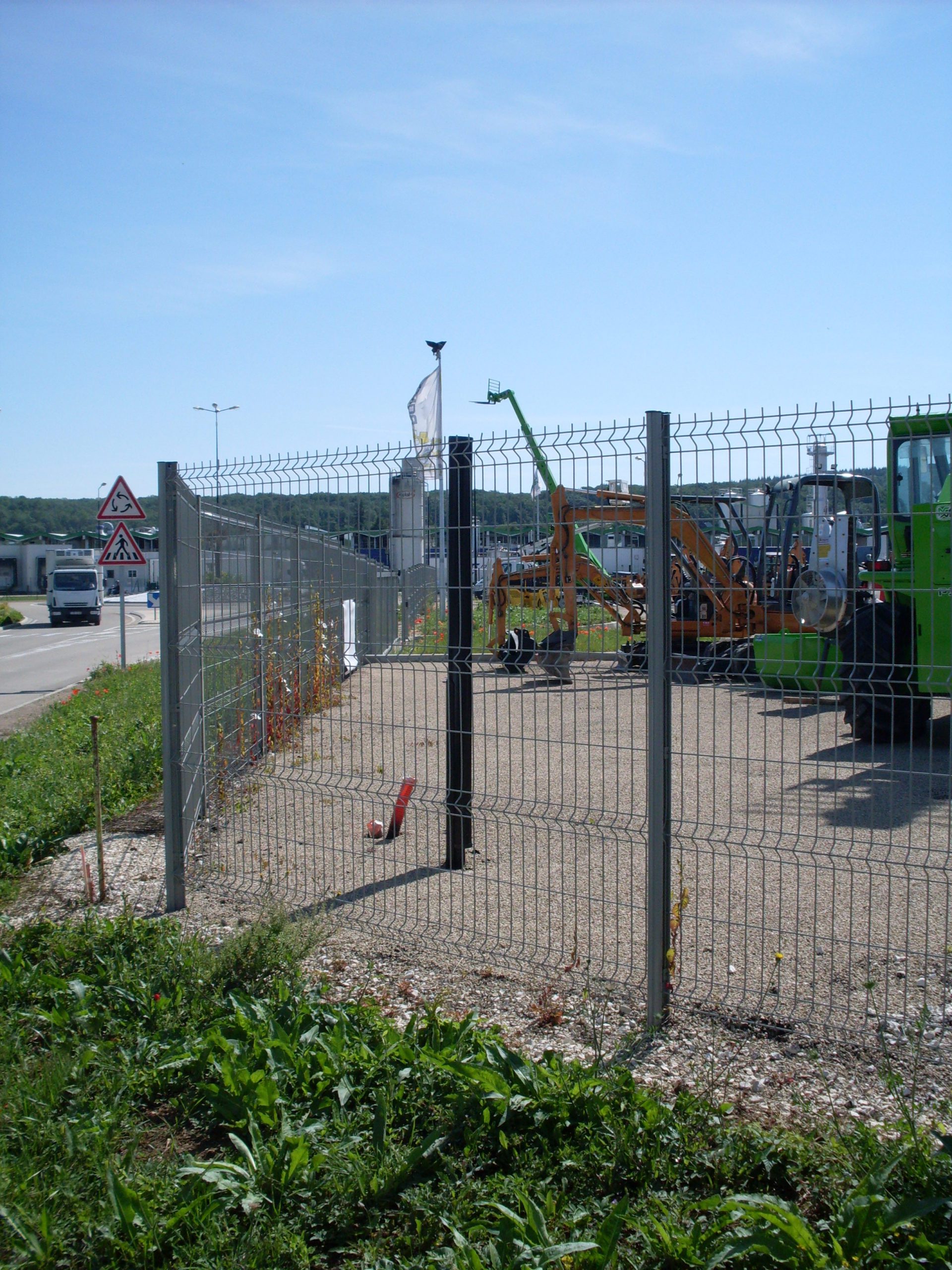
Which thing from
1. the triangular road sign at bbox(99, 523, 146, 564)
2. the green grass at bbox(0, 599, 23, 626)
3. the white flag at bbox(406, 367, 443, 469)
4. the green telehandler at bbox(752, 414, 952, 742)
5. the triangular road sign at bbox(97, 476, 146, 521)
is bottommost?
the green grass at bbox(0, 599, 23, 626)

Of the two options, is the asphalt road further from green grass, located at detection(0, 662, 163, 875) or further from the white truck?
green grass, located at detection(0, 662, 163, 875)

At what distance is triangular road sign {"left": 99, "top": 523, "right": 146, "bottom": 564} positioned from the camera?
13828 mm

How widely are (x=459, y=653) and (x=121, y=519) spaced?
9867 mm

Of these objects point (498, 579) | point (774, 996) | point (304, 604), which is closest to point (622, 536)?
point (498, 579)

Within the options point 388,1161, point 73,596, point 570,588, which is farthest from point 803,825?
point 73,596

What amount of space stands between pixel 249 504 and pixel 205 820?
1.95 meters

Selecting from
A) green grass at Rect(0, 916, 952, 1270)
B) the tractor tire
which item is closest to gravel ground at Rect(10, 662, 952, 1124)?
green grass at Rect(0, 916, 952, 1270)

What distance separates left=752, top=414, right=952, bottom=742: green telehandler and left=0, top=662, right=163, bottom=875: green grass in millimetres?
4901

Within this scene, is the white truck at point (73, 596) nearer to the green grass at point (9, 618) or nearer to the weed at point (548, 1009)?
the green grass at point (9, 618)

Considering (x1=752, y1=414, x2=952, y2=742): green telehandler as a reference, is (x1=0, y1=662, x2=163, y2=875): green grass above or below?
below

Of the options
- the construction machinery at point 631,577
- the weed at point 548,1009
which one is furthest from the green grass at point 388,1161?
the construction machinery at point 631,577

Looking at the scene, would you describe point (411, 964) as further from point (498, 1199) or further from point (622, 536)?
point (622, 536)

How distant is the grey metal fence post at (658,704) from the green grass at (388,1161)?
573mm

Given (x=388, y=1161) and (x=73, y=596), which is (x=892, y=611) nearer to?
(x=388, y=1161)
